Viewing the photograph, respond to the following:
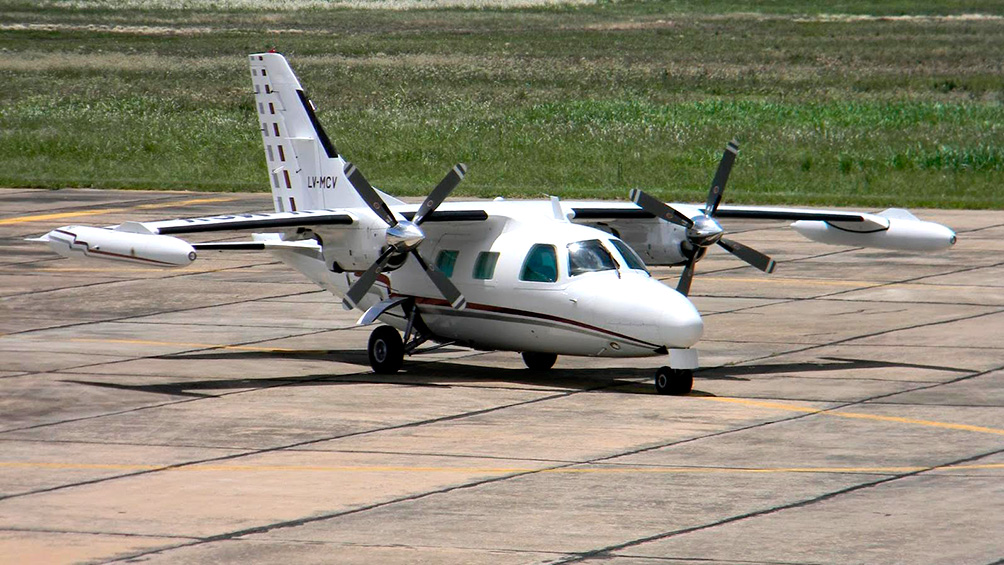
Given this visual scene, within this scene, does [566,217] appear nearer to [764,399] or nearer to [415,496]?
[764,399]

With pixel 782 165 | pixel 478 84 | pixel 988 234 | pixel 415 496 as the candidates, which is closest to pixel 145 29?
pixel 478 84

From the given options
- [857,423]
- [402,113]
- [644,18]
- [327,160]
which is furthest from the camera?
[644,18]

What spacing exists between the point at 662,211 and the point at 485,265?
287 centimetres

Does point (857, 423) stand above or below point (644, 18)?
below

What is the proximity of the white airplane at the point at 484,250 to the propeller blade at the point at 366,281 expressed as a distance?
0.02 m

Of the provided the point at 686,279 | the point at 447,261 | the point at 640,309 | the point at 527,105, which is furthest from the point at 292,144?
the point at 527,105

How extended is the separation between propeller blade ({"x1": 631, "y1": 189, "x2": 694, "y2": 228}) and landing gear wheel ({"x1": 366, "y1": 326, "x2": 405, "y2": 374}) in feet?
14.2

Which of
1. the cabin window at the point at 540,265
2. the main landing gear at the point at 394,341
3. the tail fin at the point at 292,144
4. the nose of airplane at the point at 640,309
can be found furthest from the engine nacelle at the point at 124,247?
the nose of airplane at the point at 640,309

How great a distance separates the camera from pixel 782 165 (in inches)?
2110

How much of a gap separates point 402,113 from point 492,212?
4524 cm

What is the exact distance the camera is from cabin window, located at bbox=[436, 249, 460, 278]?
23.5 metres

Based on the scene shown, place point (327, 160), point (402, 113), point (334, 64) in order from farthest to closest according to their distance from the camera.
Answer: point (334, 64)
point (402, 113)
point (327, 160)

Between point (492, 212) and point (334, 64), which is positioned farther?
point (334, 64)

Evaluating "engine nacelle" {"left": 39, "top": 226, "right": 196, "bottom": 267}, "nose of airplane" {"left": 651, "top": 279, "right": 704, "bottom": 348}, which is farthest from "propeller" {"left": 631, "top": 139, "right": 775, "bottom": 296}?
"engine nacelle" {"left": 39, "top": 226, "right": 196, "bottom": 267}
